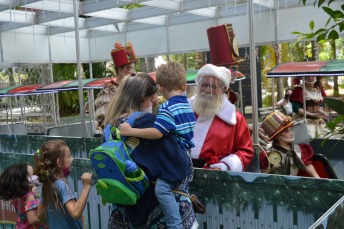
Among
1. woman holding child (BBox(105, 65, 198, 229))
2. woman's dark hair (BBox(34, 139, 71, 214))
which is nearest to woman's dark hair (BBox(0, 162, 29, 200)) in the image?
woman's dark hair (BBox(34, 139, 71, 214))

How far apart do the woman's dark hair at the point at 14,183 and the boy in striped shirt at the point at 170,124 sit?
40.9 inches

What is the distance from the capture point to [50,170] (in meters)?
2.35

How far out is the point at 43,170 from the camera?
7.61ft

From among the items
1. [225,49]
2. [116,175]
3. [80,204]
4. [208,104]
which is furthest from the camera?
[225,49]

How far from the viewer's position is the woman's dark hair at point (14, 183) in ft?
8.20

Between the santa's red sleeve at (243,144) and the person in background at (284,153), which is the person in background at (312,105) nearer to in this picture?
the person in background at (284,153)

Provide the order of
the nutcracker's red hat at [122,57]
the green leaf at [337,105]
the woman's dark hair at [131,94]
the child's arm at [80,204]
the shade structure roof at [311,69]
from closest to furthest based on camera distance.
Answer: the green leaf at [337,105] → the woman's dark hair at [131,94] → the child's arm at [80,204] → the nutcracker's red hat at [122,57] → the shade structure roof at [311,69]

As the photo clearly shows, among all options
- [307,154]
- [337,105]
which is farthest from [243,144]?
[337,105]

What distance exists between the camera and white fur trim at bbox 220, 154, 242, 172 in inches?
98.1

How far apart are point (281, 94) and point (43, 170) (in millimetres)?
8264

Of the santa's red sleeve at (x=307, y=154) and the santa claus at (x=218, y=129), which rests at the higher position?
the santa claus at (x=218, y=129)

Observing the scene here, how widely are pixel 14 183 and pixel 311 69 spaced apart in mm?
3691

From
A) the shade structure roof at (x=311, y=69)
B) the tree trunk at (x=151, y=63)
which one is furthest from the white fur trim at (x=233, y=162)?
the tree trunk at (x=151, y=63)

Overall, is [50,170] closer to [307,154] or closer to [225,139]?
[225,139]
